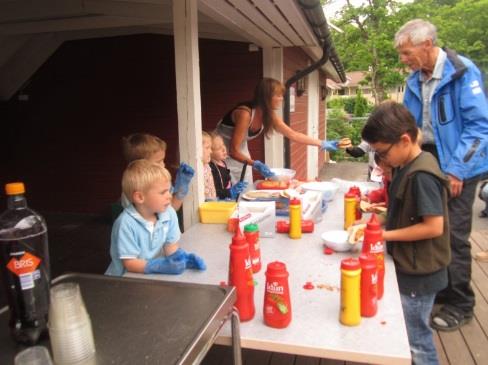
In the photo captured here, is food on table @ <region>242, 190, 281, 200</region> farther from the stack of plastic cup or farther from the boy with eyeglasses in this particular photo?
the stack of plastic cup

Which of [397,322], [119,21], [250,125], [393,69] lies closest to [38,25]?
[119,21]

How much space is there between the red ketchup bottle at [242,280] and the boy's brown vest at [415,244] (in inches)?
31.9

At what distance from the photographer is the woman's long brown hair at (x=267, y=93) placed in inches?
134

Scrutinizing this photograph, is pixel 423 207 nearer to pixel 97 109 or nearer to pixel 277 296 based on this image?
pixel 277 296

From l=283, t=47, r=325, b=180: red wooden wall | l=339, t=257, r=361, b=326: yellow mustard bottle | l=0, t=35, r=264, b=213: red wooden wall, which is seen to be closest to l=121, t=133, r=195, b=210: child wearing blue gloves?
l=339, t=257, r=361, b=326: yellow mustard bottle

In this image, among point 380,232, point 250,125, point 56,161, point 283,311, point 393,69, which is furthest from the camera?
point 393,69

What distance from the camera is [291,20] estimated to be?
363 cm

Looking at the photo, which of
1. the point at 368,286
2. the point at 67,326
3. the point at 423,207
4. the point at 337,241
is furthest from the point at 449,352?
the point at 67,326

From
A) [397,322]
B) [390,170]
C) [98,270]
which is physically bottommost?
[98,270]

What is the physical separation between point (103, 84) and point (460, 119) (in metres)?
4.67

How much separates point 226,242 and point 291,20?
2323 millimetres

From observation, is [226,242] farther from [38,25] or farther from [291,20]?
[38,25]

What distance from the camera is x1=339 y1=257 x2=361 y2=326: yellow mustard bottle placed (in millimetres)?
1295

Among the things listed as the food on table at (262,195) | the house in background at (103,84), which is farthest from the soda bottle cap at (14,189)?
the house in background at (103,84)
